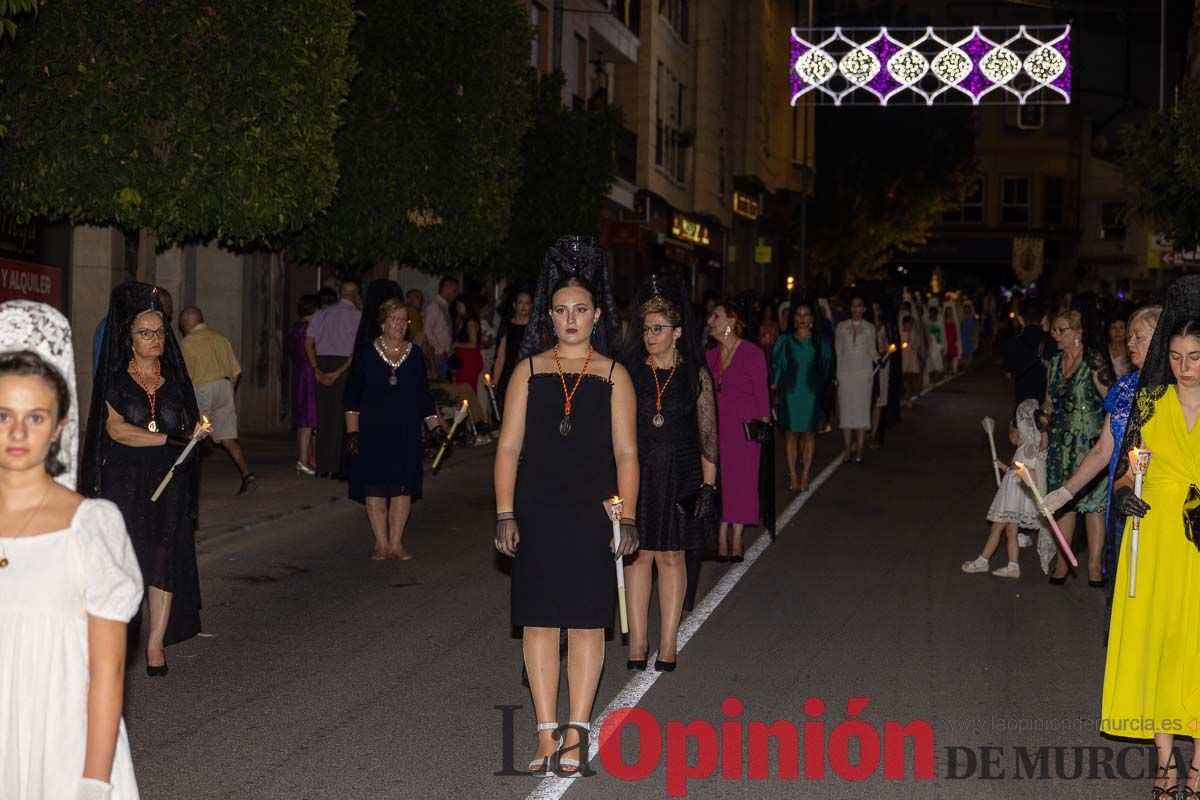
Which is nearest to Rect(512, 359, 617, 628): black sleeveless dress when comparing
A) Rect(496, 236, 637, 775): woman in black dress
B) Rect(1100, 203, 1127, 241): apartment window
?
Rect(496, 236, 637, 775): woman in black dress

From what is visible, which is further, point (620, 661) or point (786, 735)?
point (620, 661)

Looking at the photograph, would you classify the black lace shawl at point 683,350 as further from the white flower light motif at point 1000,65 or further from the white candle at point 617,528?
the white flower light motif at point 1000,65

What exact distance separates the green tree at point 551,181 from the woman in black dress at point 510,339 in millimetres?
8791

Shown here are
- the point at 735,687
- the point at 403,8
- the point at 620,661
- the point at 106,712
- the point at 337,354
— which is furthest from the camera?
the point at 403,8

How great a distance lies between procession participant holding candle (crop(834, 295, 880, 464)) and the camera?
20.8 m

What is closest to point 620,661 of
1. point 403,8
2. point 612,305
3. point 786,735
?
point 786,735

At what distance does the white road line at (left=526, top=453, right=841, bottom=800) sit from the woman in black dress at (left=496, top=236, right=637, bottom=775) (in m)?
0.23

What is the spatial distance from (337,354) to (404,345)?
17.4ft

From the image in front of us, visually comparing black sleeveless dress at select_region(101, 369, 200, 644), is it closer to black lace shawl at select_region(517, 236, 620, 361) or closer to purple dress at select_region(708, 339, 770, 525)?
black lace shawl at select_region(517, 236, 620, 361)

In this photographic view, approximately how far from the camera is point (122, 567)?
4043mm

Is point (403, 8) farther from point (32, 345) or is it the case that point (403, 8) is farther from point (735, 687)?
point (32, 345)

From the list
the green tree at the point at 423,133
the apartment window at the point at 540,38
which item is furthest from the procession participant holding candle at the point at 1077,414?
the apartment window at the point at 540,38

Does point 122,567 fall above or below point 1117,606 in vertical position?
above

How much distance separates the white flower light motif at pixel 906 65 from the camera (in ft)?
97.2
